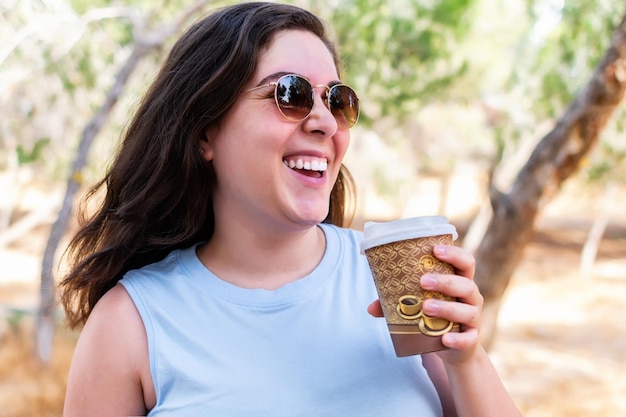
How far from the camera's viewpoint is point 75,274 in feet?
4.91

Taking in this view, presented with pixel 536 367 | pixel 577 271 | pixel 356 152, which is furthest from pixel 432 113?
pixel 536 367

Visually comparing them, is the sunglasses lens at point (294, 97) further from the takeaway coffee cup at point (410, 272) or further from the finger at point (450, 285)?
the finger at point (450, 285)

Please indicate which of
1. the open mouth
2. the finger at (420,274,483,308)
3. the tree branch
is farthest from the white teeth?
the tree branch

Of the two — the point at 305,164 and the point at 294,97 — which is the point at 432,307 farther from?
the point at 294,97

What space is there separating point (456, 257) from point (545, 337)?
37.9 feet

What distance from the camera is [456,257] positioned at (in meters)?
1.14

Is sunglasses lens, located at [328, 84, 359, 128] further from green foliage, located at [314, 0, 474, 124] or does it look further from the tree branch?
green foliage, located at [314, 0, 474, 124]

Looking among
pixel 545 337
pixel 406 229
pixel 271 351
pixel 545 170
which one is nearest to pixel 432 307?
pixel 406 229

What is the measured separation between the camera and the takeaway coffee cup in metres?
1.14

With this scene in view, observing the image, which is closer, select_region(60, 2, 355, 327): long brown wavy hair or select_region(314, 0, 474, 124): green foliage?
select_region(60, 2, 355, 327): long brown wavy hair

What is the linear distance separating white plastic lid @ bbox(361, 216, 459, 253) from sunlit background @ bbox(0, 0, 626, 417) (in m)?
0.89

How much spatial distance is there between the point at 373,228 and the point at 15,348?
6.69 meters

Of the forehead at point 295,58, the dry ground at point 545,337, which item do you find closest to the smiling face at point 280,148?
the forehead at point 295,58

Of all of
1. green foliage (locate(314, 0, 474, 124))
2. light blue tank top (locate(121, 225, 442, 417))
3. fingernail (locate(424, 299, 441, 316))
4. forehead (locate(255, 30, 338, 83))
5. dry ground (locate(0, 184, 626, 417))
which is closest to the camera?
fingernail (locate(424, 299, 441, 316))
